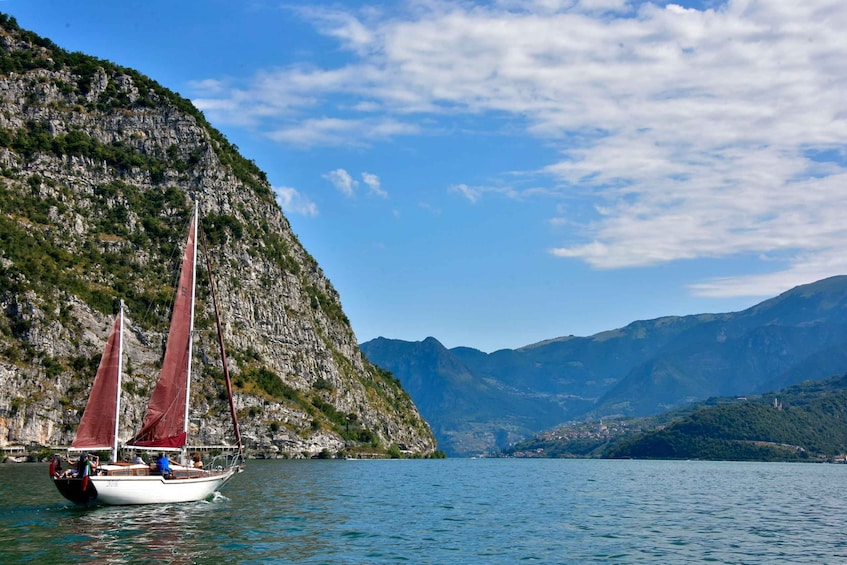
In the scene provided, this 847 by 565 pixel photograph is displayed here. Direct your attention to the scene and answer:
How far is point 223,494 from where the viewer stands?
3095 inches

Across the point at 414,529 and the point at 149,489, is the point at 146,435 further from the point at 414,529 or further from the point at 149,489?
the point at 414,529

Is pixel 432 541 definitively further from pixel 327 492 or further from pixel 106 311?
pixel 106 311

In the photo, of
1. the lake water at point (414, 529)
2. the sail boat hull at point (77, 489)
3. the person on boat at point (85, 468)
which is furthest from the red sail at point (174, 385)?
the sail boat hull at point (77, 489)

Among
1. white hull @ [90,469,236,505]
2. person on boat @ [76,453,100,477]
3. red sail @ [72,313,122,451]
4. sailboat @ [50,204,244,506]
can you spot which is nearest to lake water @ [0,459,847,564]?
white hull @ [90,469,236,505]

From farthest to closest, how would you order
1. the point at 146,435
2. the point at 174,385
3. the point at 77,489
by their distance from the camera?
the point at 174,385, the point at 146,435, the point at 77,489

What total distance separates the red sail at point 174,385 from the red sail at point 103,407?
2.81 meters

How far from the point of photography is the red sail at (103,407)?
6388 cm

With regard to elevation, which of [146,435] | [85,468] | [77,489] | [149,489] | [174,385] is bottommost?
[149,489]

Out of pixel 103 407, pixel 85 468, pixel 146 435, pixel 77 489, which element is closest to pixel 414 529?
pixel 146 435

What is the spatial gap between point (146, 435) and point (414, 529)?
79.8ft

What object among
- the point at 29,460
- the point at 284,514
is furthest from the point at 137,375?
the point at 284,514

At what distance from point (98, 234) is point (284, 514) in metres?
153

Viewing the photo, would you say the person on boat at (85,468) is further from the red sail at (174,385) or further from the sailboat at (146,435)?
the red sail at (174,385)

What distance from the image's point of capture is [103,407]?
64312mm
